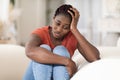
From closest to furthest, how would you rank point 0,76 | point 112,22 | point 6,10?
point 0,76
point 6,10
point 112,22

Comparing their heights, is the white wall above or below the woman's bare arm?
below

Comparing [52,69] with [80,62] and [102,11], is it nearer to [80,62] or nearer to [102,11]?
[80,62]

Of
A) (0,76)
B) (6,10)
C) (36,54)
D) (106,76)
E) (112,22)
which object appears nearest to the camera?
(106,76)

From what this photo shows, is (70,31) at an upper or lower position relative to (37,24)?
upper

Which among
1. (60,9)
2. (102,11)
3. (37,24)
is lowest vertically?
(37,24)

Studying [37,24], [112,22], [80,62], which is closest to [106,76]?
[80,62]

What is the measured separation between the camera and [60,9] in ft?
4.72

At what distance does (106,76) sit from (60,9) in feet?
1.69

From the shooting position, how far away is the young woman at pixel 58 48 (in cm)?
131

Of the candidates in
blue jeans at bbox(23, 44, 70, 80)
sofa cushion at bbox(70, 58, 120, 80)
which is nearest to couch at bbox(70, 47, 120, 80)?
A: sofa cushion at bbox(70, 58, 120, 80)

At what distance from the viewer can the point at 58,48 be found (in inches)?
54.1

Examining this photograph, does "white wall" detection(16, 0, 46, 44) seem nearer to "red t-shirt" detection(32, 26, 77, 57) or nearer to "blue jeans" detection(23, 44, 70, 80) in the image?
"red t-shirt" detection(32, 26, 77, 57)

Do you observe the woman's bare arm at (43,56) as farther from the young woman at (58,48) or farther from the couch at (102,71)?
the couch at (102,71)

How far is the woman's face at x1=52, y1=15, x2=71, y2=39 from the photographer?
1397 millimetres
